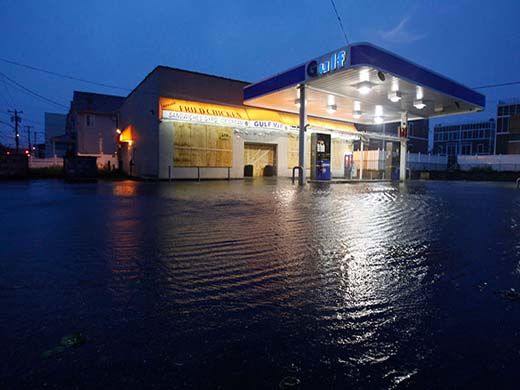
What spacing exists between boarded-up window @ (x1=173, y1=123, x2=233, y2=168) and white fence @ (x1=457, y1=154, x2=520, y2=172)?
2897 cm

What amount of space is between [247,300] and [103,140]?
36061 millimetres

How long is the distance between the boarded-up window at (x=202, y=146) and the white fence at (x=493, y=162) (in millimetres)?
28967

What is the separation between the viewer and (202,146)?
68.3 ft

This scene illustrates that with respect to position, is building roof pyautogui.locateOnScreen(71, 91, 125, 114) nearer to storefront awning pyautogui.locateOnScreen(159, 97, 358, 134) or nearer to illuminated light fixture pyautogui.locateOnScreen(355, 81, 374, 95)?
storefront awning pyautogui.locateOnScreen(159, 97, 358, 134)

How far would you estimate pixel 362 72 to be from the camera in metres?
13.1

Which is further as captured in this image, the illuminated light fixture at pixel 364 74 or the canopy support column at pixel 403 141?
the canopy support column at pixel 403 141

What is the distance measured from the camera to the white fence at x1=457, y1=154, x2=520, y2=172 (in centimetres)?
3403

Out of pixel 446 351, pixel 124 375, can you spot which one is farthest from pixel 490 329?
pixel 124 375

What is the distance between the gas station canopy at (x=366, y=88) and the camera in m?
12.5

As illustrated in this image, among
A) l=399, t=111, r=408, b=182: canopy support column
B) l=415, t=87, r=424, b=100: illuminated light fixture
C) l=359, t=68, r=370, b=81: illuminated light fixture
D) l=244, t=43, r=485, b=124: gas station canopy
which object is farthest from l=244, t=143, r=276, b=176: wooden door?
l=359, t=68, r=370, b=81: illuminated light fixture

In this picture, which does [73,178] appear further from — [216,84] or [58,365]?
[58,365]

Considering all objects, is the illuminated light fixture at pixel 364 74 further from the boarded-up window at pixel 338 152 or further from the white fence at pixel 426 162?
the white fence at pixel 426 162

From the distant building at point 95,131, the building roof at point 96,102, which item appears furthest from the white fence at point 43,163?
the building roof at point 96,102

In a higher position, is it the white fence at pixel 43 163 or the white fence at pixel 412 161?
the white fence at pixel 412 161
